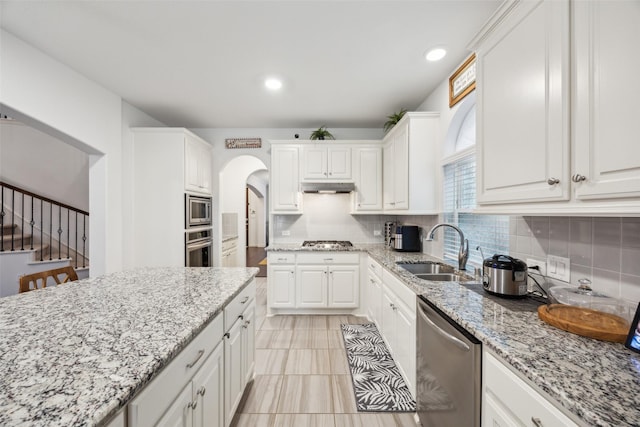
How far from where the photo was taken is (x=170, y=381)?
0.89m

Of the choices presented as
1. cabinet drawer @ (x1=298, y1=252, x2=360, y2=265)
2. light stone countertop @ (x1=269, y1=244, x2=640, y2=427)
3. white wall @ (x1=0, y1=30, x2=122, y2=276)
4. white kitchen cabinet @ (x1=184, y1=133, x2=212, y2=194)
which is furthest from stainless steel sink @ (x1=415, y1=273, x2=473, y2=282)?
white wall @ (x1=0, y1=30, x2=122, y2=276)

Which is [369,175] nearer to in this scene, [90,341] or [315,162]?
[315,162]

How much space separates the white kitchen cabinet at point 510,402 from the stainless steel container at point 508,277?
0.50 metres

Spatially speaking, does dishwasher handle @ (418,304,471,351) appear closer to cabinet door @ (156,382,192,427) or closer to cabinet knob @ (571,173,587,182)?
cabinet knob @ (571,173,587,182)

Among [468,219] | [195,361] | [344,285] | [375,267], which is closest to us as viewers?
[195,361]

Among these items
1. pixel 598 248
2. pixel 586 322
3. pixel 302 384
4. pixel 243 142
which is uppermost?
pixel 243 142

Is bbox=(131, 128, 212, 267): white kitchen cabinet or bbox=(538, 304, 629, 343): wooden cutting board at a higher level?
bbox=(131, 128, 212, 267): white kitchen cabinet

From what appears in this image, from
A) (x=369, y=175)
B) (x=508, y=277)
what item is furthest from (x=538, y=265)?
(x=369, y=175)

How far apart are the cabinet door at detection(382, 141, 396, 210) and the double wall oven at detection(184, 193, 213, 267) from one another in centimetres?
267

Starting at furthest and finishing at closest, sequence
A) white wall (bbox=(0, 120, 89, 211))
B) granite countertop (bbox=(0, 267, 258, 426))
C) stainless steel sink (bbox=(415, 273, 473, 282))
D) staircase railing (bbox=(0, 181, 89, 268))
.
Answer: white wall (bbox=(0, 120, 89, 211)) < staircase railing (bbox=(0, 181, 89, 268)) < stainless steel sink (bbox=(415, 273, 473, 282)) < granite countertop (bbox=(0, 267, 258, 426))

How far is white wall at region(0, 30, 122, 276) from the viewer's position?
2.05m

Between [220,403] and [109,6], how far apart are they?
8.55 feet

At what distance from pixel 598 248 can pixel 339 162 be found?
A: 110 inches

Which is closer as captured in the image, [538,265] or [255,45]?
[538,265]
